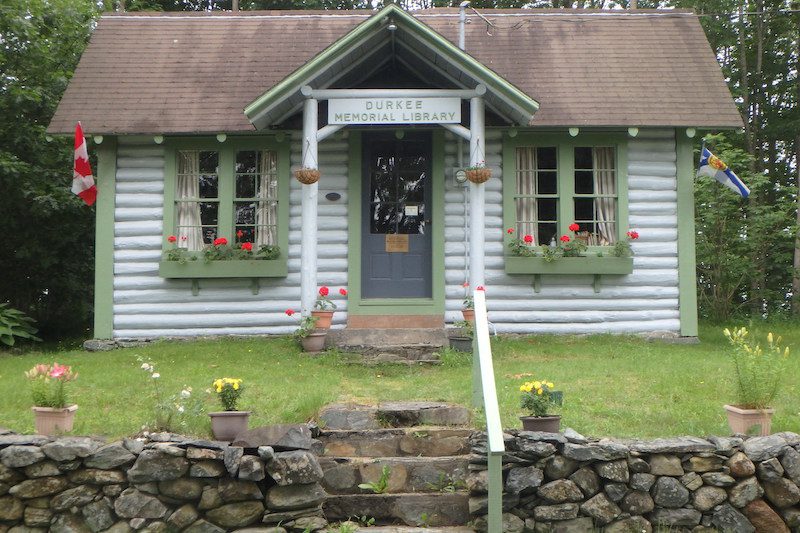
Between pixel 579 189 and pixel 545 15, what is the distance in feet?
11.6

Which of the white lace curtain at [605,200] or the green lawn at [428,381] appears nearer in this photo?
the green lawn at [428,381]

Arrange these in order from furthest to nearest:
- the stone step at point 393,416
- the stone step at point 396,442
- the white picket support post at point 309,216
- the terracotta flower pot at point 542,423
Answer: the white picket support post at point 309,216 → the stone step at point 393,416 → the stone step at point 396,442 → the terracotta flower pot at point 542,423

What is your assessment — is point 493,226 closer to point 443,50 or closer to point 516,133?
Result: point 516,133

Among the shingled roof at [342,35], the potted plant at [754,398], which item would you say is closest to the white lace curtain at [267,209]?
the shingled roof at [342,35]

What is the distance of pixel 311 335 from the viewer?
9523 mm

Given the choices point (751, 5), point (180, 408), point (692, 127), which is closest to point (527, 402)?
point (180, 408)

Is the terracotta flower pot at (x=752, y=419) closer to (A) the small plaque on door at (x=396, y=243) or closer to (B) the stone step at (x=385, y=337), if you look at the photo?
(B) the stone step at (x=385, y=337)

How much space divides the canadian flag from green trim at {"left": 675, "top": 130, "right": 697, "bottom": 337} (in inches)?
326

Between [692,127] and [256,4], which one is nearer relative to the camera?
[692,127]

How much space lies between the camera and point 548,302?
1115cm

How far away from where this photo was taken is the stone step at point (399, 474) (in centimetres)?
553

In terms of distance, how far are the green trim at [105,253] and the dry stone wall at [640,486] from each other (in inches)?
295

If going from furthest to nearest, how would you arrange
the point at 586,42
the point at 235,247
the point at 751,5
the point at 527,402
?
the point at 751,5 < the point at 586,42 < the point at 235,247 < the point at 527,402

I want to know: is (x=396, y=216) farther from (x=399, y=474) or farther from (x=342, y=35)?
(x=399, y=474)
